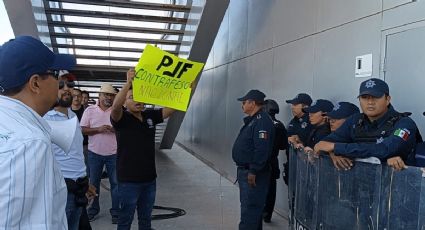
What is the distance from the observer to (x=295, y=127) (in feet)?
15.5

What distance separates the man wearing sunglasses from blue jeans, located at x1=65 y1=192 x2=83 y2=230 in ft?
5.77

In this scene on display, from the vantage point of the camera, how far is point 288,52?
5715 mm

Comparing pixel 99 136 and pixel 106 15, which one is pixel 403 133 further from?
pixel 106 15

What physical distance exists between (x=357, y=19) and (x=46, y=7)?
473 cm

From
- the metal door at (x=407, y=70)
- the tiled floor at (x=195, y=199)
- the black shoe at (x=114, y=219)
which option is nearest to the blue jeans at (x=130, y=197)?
the tiled floor at (x=195, y=199)

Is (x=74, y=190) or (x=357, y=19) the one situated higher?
(x=357, y=19)

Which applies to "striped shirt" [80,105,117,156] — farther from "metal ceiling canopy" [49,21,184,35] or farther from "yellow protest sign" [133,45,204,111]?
"yellow protest sign" [133,45,204,111]

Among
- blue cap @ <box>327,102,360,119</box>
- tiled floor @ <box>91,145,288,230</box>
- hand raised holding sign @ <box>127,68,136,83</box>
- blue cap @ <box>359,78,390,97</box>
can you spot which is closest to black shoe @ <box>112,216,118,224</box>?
tiled floor @ <box>91,145,288,230</box>

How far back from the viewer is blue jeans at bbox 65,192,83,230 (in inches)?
115

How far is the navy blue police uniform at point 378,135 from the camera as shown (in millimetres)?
2398

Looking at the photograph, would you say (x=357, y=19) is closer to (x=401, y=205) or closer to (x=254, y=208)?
(x=254, y=208)

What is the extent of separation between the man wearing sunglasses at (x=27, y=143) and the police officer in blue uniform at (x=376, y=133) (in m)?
1.76

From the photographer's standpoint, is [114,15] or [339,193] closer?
[339,193]

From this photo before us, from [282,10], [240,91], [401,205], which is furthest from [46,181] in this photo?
[240,91]
